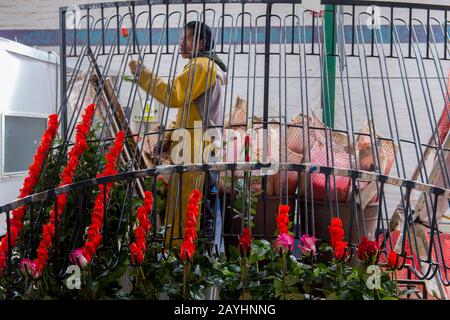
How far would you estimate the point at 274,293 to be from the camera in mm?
1131

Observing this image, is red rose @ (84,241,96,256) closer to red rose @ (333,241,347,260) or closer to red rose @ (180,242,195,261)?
red rose @ (180,242,195,261)

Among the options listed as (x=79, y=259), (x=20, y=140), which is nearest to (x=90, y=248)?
(x=79, y=259)

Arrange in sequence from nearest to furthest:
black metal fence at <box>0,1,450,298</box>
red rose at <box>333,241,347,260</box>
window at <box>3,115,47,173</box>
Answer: red rose at <box>333,241,347,260</box>
black metal fence at <box>0,1,450,298</box>
window at <box>3,115,47,173</box>

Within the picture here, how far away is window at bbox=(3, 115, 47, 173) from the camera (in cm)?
343

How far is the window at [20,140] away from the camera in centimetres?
343

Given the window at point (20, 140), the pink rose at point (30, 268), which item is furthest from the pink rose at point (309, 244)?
the window at point (20, 140)

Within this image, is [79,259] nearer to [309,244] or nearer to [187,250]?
[187,250]

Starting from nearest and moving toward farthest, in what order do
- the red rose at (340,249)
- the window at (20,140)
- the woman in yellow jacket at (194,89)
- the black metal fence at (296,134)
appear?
the red rose at (340,249) < the black metal fence at (296,134) < the woman in yellow jacket at (194,89) < the window at (20,140)

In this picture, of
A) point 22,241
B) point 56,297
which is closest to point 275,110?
point 22,241

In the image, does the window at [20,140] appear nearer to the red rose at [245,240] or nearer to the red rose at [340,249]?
the red rose at [245,240]

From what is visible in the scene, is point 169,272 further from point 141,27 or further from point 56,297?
point 141,27

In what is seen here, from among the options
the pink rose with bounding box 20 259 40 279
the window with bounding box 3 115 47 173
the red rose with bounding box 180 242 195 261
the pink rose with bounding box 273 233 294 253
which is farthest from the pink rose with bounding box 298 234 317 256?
the window with bounding box 3 115 47 173
